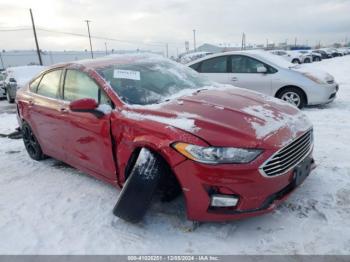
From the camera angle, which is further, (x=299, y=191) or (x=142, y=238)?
(x=299, y=191)

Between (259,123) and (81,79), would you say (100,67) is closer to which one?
(81,79)

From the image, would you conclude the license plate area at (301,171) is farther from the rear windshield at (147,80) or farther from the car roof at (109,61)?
the car roof at (109,61)

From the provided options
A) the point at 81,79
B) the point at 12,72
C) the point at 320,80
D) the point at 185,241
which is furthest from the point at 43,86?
the point at 12,72

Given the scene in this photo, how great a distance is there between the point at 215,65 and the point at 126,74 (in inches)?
189

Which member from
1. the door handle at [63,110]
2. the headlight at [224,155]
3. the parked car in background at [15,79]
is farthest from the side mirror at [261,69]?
the parked car in background at [15,79]

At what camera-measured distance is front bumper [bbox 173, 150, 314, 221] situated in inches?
101

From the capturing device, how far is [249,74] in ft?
25.0

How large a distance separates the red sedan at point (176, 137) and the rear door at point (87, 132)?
12mm

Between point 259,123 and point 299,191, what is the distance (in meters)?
1.12

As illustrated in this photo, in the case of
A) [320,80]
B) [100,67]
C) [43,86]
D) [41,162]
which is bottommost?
[41,162]

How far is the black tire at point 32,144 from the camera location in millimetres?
4969

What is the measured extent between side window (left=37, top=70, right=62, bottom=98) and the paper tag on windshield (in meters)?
1.07

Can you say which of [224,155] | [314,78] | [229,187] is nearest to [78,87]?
[224,155]

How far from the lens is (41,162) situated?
16.7 feet
